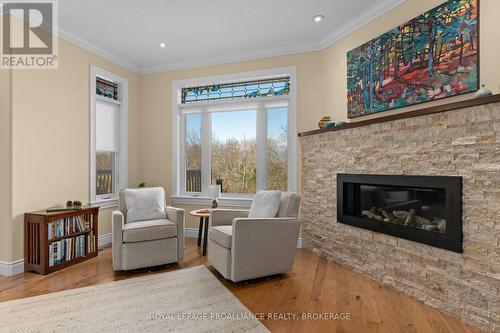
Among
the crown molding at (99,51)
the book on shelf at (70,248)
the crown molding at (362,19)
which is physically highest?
the crown molding at (362,19)

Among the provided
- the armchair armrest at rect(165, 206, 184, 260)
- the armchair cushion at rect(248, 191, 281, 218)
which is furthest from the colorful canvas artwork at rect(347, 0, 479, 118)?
the armchair armrest at rect(165, 206, 184, 260)

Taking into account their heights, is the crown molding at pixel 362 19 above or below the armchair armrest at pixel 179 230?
above

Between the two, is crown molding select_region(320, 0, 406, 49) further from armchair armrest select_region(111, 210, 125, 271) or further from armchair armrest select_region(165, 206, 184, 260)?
armchair armrest select_region(111, 210, 125, 271)

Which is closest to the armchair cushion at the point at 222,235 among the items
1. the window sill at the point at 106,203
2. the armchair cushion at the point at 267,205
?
the armchair cushion at the point at 267,205

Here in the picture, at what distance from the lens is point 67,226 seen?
3.24m

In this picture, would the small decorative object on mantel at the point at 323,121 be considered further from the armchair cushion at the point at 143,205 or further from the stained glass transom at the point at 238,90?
the armchair cushion at the point at 143,205

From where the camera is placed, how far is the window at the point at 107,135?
156 inches

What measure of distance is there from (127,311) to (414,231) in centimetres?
243

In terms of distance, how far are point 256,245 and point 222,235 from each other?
35cm

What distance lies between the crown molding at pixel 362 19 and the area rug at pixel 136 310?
3.20m

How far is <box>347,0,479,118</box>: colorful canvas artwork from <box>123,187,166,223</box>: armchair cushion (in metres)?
2.63

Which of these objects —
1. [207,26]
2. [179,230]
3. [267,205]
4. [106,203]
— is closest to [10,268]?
[106,203]

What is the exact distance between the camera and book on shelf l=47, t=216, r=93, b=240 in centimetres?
306

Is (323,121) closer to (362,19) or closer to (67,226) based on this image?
(362,19)
